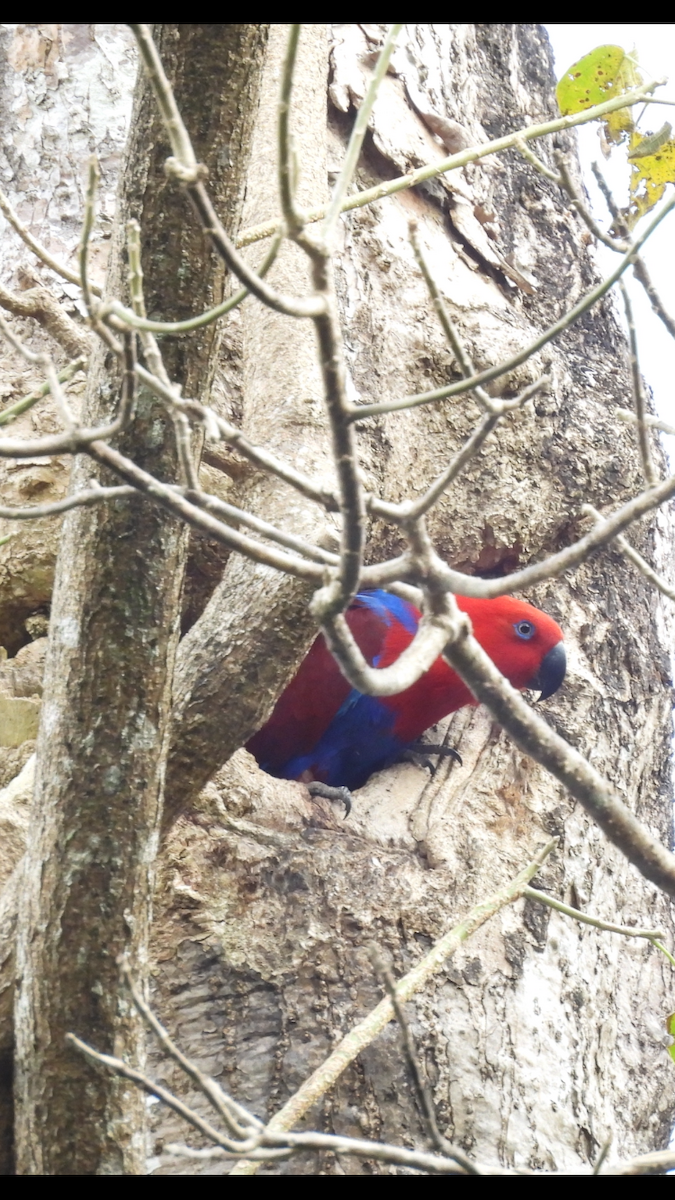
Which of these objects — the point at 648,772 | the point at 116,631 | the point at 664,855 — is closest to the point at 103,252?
the point at 116,631

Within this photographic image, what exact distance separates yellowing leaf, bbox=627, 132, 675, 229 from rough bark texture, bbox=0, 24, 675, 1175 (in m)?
0.48

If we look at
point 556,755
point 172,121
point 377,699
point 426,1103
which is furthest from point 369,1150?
point 377,699

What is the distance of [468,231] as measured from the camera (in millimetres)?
2879

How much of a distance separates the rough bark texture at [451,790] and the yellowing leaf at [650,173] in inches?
19.0

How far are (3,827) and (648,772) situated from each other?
157 centimetres

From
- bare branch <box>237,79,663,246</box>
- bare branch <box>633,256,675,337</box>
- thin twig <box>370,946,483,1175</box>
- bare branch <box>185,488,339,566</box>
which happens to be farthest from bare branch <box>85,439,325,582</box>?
bare branch <box>237,79,663,246</box>

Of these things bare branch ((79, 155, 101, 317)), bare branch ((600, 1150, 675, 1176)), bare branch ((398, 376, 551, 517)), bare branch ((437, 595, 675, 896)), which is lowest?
bare branch ((600, 1150, 675, 1176))

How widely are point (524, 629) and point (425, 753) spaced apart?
17.9 inches

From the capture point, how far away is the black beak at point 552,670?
2611 millimetres

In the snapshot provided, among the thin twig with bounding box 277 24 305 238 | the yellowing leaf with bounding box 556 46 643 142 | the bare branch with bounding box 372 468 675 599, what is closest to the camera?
the thin twig with bounding box 277 24 305 238

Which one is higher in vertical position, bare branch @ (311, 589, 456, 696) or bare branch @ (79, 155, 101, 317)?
bare branch @ (79, 155, 101, 317)

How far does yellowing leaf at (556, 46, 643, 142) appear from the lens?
2154 millimetres

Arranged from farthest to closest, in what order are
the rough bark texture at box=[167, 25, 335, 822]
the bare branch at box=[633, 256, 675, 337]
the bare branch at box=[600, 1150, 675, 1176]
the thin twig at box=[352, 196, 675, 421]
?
the rough bark texture at box=[167, 25, 335, 822] < the bare branch at box=[633, 256, 675, 337] < the bare branch at box=[600, 1150, 675, 1176] < the thin twig at box=[352, 196, 675, 421]

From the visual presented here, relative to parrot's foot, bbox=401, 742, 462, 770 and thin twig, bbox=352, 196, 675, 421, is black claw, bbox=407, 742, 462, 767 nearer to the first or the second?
parrot's foot, bbox=401, 742, 462, 770
